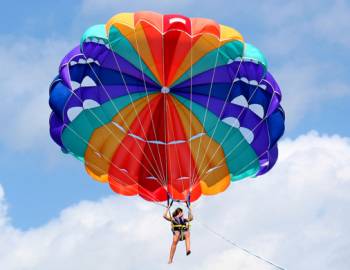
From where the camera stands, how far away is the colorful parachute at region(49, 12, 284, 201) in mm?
24953

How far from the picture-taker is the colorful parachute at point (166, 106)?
24953mm

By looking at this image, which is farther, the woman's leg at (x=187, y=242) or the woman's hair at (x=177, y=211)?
the woman's hair at (x=177, y=211)

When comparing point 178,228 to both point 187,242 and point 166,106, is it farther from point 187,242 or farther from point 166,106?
point 166,106

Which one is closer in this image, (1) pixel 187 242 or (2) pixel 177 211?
(1) pixel 187 242

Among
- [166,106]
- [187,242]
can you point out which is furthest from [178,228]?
[166,106]

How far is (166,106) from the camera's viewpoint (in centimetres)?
2634

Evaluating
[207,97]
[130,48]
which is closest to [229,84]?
[207,97]

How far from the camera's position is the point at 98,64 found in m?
25.7

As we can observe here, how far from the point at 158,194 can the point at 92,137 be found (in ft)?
7.40

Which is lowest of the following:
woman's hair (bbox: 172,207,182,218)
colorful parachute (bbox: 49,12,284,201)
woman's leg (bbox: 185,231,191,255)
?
woman's leg (bbox: 185,231,191,255)

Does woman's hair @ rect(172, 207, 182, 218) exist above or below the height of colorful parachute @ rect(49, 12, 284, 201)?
below

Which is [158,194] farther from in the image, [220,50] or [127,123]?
[220,50]

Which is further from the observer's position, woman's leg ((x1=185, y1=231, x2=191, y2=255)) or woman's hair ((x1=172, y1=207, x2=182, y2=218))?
woman's hair ((x1=172, y1=207, x2=182, y2=218))

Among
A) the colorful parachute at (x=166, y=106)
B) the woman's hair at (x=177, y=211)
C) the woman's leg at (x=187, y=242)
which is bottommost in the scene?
the woman's leg at (x=187, y=242)
